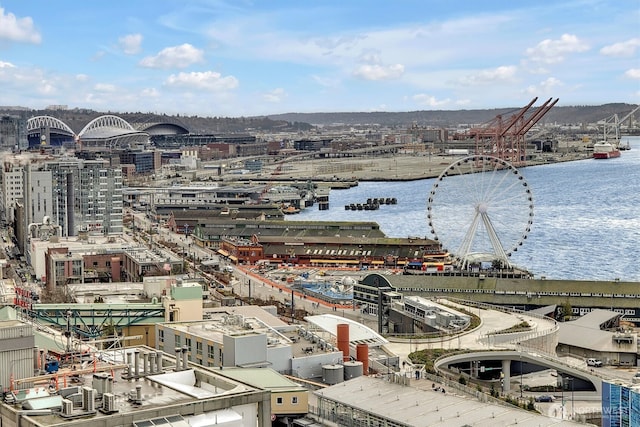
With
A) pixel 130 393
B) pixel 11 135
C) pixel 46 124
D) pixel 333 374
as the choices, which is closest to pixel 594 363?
pixel 333 374

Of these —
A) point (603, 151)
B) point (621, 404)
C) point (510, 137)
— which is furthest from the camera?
point (603, 151)

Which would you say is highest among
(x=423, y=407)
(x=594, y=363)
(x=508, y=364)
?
(x=423, y=407)

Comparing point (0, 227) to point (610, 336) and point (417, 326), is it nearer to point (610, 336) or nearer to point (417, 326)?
point (417, 326)

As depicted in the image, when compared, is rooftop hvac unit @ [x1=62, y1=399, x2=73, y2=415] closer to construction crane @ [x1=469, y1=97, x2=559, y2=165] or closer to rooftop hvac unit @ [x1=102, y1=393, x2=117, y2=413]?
rooftop hvac unit @ [x1=102, y1=393, x2=117, y2=413]

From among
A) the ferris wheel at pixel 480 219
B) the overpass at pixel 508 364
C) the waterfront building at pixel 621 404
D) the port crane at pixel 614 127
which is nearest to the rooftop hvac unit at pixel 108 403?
the waterfront building at pixel 621 404

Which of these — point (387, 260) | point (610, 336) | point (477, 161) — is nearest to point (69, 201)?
point (387, 260)

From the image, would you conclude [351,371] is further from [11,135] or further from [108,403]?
[11,135]
